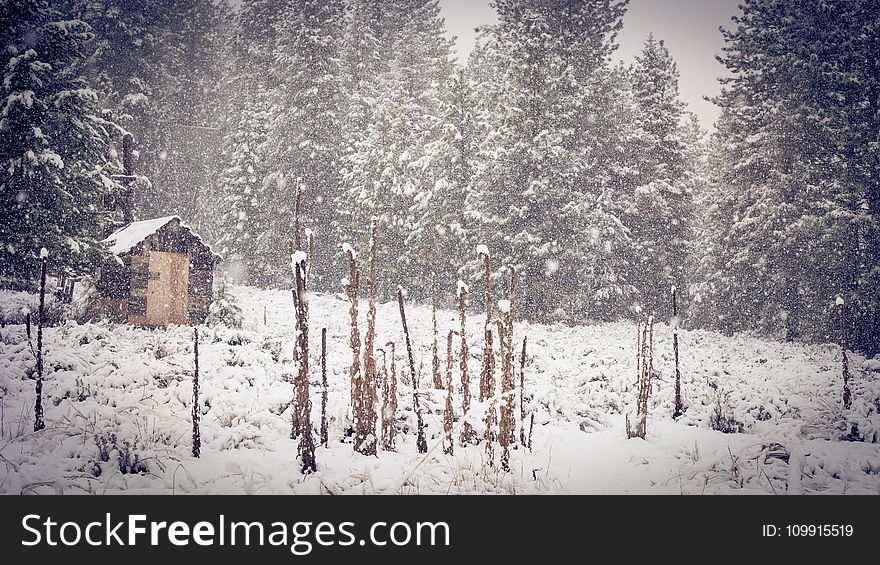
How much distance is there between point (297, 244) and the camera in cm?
359

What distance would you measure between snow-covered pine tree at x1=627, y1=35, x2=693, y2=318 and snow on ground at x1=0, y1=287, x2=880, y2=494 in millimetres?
9430

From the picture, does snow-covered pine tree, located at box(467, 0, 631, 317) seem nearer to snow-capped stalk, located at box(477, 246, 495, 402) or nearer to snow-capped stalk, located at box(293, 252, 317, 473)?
snow-capped stalk, located at box(477, 246, 495, 402)

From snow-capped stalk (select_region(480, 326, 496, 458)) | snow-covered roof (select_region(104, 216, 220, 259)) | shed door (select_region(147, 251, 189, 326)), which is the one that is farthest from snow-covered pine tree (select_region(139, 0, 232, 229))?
snow-capped stalk (select_region(480, 326, 496, 458))

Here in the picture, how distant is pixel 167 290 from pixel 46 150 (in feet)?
20.6

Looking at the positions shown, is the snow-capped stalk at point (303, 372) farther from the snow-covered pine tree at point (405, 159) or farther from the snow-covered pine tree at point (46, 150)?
the snow-covered pine tree at point (405, 159)

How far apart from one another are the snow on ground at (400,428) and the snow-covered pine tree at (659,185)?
943cm

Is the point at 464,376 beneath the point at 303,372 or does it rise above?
beneath

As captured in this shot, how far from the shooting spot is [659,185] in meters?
20.7

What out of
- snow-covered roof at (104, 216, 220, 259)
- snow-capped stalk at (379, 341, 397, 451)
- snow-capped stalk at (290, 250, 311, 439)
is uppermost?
snow-covered roof at (104, 216, 220, 259)

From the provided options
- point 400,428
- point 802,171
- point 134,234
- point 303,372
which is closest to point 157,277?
point 134,234

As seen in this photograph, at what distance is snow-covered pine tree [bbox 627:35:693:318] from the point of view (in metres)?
20.8

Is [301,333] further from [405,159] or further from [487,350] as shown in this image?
[405,159]
